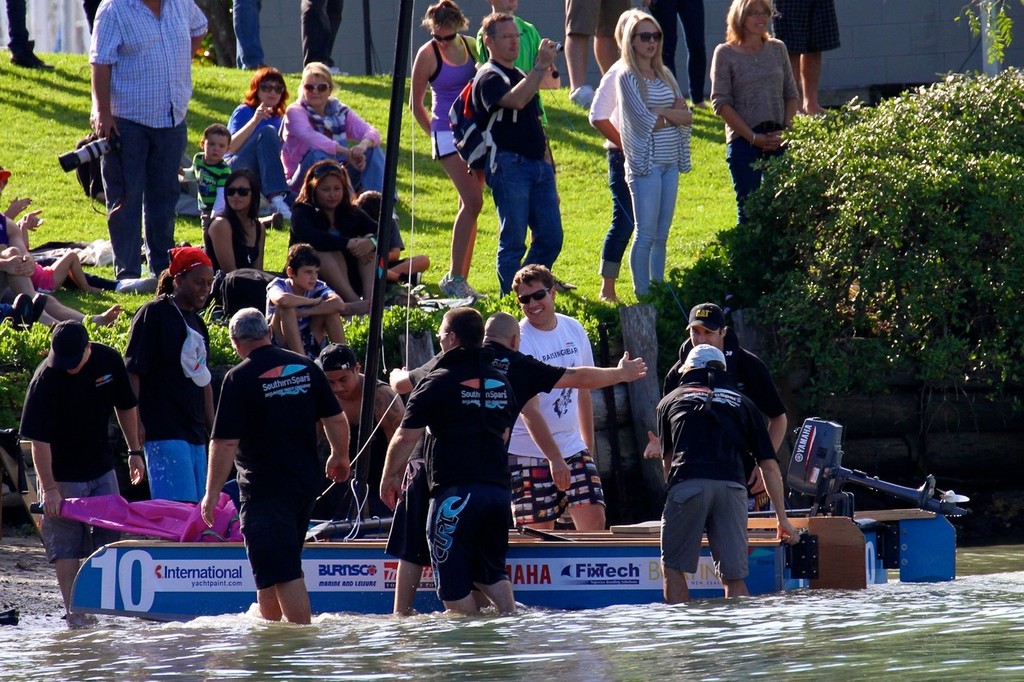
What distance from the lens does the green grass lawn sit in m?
15.4

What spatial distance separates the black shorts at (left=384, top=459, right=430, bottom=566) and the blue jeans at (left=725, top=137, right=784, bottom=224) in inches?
214

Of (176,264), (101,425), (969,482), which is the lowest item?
(969,482)

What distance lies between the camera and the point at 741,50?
13375 millimetres

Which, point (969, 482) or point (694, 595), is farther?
point (969, 482)

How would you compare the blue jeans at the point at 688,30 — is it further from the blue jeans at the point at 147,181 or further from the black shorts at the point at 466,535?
the black shorts at the point at 466,535

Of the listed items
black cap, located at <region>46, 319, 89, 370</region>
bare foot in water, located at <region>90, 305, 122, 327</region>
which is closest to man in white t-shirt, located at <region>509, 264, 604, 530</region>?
black cap, located at <region>46, 319, 89, 370</region>

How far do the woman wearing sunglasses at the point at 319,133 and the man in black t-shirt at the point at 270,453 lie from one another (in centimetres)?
607

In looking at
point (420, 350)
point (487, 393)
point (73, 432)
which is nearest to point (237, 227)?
point (420, 350)

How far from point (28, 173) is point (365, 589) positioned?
10.6 metres

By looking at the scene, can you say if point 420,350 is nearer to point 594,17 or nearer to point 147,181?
point 147,181

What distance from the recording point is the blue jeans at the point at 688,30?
58.6ft

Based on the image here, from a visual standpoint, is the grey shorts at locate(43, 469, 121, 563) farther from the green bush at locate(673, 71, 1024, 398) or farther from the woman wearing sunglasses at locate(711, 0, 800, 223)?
the woman wearing sunglasses at locate(711, 0, 800, 223)

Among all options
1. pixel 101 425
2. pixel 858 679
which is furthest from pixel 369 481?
pixel 858 679

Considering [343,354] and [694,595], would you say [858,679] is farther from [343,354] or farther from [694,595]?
[343,354]
